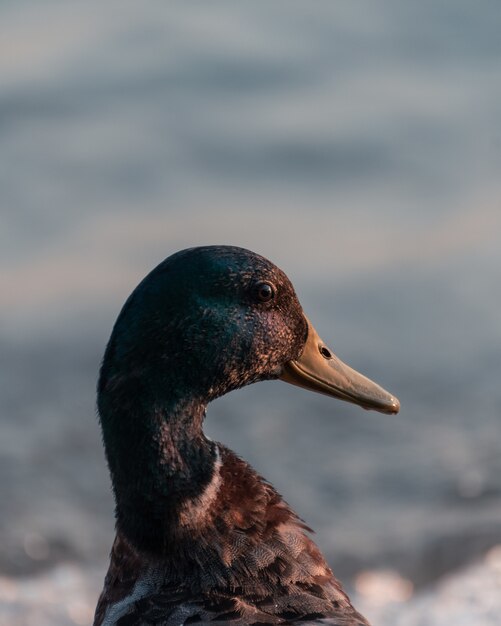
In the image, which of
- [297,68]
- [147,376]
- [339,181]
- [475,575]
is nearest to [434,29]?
[297,68]

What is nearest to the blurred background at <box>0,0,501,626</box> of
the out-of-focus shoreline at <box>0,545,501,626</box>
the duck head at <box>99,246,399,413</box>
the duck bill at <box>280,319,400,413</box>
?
the out-of-focus shoreline at <box>0,545,501,626</box>

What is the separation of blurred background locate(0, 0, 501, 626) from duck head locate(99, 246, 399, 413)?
5.77 ft

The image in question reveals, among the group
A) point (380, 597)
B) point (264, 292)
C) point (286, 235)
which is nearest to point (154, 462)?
point (264, 292)

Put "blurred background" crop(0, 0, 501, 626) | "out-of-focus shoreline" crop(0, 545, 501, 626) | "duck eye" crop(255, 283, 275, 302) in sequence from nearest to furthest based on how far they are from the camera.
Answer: "duck eye" crop(255, 283, 275, 302)
"out-of-focus shoreline" crop(0, 545, 501, 626)
"blurred background" crop(0, 0, 501, 626)

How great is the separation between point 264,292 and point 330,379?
15.5 inches

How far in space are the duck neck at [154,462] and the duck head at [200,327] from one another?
1.6 inches

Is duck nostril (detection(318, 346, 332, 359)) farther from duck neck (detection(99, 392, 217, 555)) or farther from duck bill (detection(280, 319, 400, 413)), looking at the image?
duck neck (detection(99, 392, 217, 555))

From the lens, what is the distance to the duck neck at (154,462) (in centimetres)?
358

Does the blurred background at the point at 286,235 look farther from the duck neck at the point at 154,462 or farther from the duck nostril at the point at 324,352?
the duck neck at the point at 154,462

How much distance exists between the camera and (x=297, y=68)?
800cm

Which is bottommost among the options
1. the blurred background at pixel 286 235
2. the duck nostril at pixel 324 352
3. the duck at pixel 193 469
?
the duck at pixel 193 469

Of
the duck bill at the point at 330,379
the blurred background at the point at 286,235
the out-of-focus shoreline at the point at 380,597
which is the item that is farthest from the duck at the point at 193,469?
the blurred background at the point at 286,235

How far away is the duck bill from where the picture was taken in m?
3.96

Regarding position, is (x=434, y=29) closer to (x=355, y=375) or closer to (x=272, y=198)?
(x=272, y=198)
